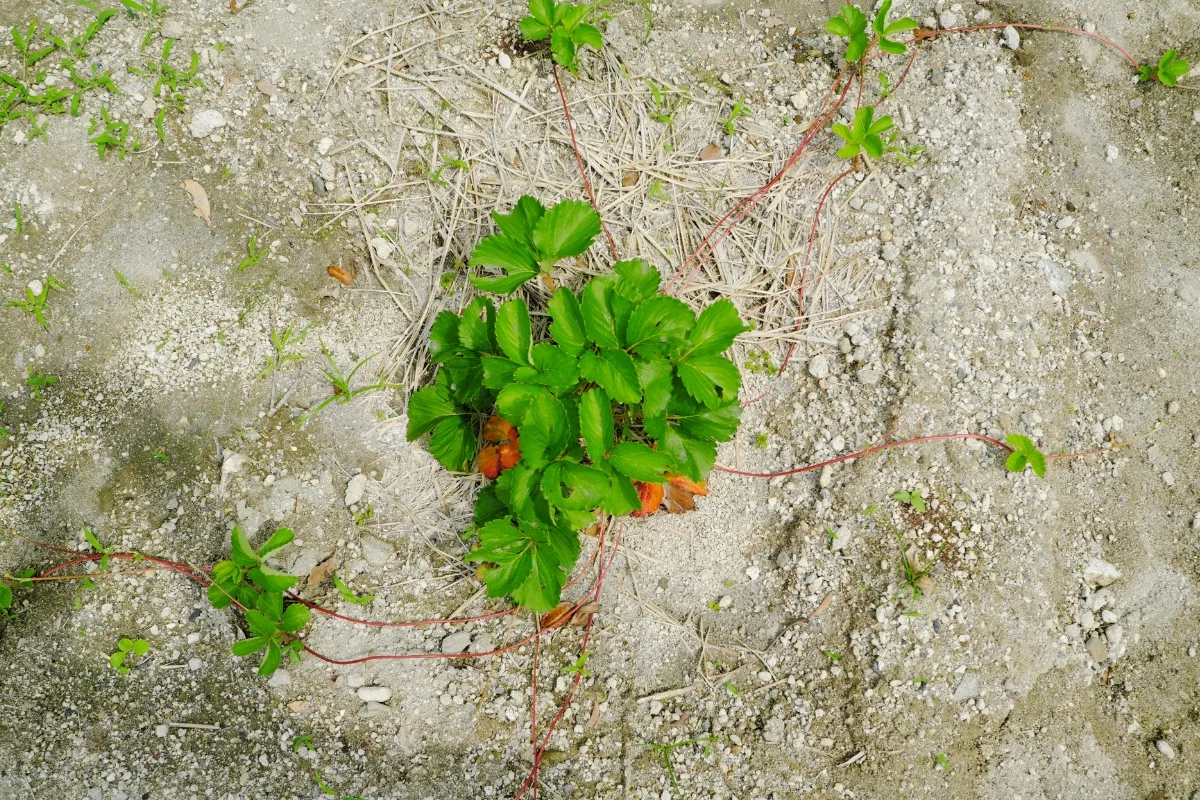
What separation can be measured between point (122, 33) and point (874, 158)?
281 centimetres

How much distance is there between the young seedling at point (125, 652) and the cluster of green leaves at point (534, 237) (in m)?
1.71

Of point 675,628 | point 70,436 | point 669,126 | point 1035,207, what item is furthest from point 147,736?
point 1035,207

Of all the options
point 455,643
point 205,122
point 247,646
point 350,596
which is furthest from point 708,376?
point 205,122

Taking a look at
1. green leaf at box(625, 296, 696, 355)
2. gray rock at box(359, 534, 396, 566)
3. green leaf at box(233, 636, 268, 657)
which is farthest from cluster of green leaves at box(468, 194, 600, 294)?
green leaf at box(233, 636, 268, 657)

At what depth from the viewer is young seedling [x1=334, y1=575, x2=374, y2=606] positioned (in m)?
2.57

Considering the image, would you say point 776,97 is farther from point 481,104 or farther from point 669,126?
point 481,104

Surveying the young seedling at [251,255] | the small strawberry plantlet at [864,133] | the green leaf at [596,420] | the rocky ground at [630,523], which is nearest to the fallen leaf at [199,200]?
the rocky ground at [630,523]

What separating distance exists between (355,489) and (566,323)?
3.45ft

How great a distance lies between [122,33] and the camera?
8.84 feet

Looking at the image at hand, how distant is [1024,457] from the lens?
8.39ft

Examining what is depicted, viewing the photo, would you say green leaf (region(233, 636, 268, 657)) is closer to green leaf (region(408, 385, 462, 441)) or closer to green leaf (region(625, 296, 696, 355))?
green leaf (region(408, 385, 462, 441))

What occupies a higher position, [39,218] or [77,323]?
[39,218]

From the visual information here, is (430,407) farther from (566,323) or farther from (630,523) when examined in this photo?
(630,523)

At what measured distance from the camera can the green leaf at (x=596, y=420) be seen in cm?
207
